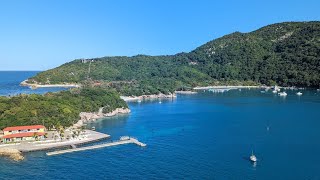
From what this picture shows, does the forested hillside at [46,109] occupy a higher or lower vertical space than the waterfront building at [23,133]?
higher

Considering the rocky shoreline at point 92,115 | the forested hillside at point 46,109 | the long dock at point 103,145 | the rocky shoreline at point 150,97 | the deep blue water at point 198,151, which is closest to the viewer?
the deep blue water at point 198,151

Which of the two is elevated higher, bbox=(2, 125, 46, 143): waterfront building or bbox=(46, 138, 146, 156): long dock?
bbox=(2, 125, 46, 143): waterfront building

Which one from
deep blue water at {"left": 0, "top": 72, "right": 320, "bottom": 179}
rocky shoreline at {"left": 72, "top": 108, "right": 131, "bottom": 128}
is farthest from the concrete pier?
rocky shoreline at {"left": 72, "top": 108, "right": 131, "bottom": 128}

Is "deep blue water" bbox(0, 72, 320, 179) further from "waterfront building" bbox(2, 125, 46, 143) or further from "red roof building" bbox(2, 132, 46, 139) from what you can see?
"red roof building" bbox(2, 132, 46, 139)

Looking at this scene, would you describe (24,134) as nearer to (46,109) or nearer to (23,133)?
(23,133)

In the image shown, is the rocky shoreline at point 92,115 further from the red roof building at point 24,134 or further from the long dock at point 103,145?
the long dock at point 103,145

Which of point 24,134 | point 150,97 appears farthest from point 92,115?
point 150,97

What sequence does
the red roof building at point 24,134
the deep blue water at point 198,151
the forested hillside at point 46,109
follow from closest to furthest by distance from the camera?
1. the deep blue water at point 198,151
2. the red roof building at point 24,134
3. the forested hillside at point 46,109

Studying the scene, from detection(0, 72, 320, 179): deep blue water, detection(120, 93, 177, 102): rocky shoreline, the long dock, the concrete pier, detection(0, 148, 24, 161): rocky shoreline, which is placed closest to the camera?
detection(0, 72, 320, 179): deep blue water

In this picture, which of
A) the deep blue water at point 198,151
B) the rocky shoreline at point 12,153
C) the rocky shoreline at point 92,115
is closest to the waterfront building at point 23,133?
the rocky shoreline at point 12,153
